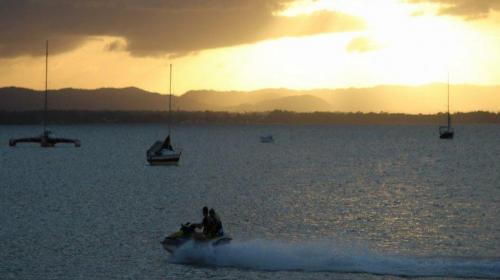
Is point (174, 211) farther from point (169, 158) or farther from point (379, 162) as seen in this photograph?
point (379, 162)

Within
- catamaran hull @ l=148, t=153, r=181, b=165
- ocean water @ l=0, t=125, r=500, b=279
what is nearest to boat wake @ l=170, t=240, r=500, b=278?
ocean water @ l=0, t=125, r=500, b=279

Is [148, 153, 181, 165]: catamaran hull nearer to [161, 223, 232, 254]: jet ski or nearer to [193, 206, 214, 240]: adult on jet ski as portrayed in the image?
[161, 223, 232, 254]: jet ski

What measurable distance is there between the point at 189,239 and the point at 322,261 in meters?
6.12

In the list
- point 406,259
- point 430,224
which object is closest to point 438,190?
point 430,224

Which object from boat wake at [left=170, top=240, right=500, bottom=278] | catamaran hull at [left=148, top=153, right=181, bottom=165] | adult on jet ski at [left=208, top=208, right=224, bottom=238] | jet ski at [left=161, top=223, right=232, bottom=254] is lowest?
boat wake at [left=170, top=240, right=500, bottom=278]

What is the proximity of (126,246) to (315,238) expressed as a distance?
10654mm

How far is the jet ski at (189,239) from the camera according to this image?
3778 cm

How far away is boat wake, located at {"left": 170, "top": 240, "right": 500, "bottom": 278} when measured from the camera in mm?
36000

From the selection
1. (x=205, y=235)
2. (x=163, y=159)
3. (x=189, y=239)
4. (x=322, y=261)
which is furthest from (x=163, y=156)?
(x=322, y=261)

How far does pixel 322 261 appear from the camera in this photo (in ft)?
123

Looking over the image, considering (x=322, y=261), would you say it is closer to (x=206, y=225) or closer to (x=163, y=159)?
(x=206, y=225)

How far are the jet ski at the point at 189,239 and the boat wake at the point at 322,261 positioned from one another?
0.20 meters

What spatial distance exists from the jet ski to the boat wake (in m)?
0.20

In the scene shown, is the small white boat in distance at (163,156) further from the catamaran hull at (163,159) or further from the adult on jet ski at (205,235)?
the adult on jet ski at (205,235)
